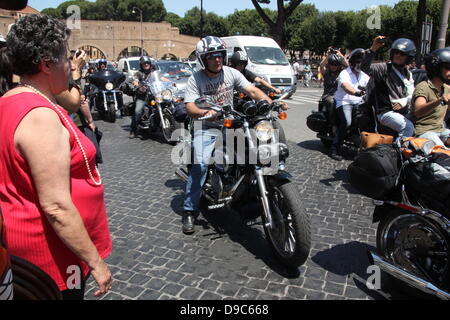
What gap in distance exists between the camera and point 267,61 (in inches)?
693

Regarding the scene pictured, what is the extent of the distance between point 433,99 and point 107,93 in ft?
29.2

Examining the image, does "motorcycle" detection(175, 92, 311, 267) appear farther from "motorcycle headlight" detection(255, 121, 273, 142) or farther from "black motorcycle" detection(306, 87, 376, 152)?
"black motorcycle" detection(306, 87, 376, 152)

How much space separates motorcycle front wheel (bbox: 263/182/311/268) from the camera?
296 centimetres

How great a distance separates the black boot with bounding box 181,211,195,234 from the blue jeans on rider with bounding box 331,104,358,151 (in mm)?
3607

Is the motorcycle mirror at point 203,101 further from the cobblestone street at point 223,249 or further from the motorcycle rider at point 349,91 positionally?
the motorcycle rider at point 349,91

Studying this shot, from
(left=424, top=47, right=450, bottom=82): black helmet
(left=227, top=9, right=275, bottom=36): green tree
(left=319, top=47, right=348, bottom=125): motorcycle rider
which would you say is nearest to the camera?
(left=424, top=47, right=450, bottom=82): black helmet

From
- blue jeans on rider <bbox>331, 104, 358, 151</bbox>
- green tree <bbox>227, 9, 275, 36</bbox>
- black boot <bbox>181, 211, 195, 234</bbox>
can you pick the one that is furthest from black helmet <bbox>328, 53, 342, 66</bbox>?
green tree <bbox>227, 9, 275, 36</bbox>

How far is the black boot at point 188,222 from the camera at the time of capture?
12.9 ft

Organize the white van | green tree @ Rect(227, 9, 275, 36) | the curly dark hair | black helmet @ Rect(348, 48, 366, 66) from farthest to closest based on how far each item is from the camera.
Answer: green tree @ Rect(227, 9, 275, 36), the white van, black helmet @ Rect(348, 48, 366, 66), the curly dark hair

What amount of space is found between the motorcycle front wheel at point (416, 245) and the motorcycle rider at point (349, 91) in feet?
12.6

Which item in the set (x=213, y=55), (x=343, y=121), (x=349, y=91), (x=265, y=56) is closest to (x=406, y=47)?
(x=349, y=91)

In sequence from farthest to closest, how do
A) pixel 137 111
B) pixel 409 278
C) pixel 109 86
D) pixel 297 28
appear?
pixel 297 28, pixel 109 86, pixel 137 111, pixel 409 278

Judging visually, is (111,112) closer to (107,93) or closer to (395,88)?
(107,93)

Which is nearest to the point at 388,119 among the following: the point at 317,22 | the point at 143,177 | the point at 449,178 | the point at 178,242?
the point at 449,178
